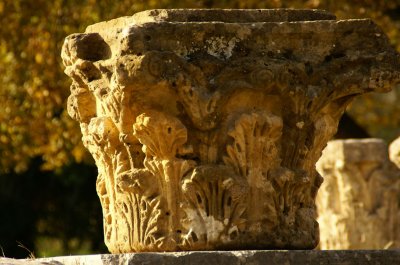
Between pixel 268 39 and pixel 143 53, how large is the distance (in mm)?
736

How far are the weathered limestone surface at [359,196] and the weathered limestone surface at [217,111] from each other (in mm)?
7783

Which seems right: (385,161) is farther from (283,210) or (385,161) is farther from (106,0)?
(283,210)

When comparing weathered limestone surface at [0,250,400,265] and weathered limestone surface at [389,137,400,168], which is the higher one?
weathered limestone surface at [0,250,400,265]

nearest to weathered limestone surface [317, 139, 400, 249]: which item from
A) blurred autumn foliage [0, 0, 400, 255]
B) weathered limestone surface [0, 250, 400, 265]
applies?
blurred autumn foliage [0, 0, 400, 255]

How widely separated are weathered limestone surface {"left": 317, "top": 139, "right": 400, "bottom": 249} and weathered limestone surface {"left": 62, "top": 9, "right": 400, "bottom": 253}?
25.5ft

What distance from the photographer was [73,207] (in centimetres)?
2495

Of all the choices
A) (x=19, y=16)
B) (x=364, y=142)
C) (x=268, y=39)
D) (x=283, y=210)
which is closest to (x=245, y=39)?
(x=268, y=39)

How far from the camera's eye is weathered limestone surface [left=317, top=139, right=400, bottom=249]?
622 inches

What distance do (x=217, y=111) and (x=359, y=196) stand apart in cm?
873

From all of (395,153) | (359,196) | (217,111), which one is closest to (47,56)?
(359,196)

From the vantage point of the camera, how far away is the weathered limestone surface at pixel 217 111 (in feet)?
25.0

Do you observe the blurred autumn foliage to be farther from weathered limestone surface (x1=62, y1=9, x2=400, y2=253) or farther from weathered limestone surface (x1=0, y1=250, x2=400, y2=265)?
weathered limestone surface (x1=0, y1=250, x2=400, y2=265)

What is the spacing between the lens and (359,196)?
1622 centimetres

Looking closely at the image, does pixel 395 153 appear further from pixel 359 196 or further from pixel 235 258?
pixel 235 258
